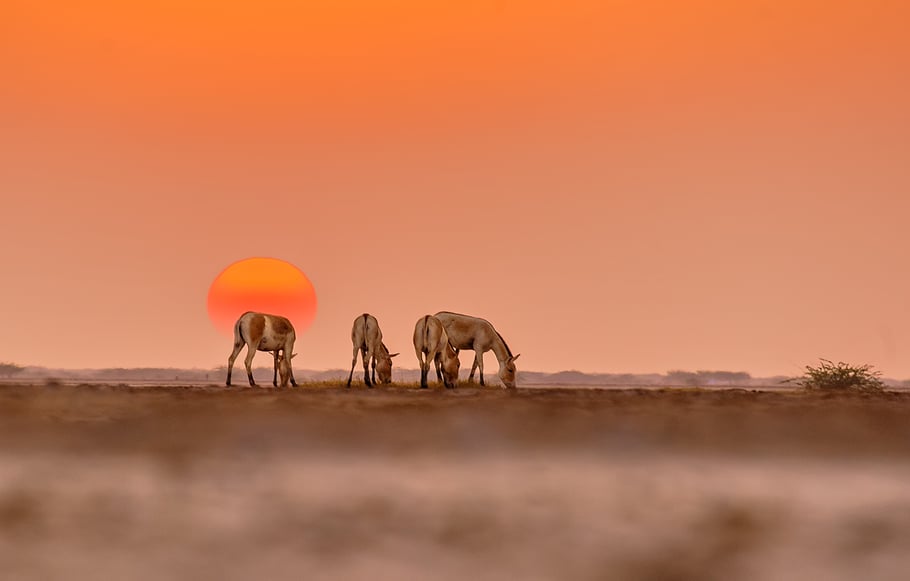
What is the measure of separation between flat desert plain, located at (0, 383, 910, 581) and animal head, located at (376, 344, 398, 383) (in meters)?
11.5

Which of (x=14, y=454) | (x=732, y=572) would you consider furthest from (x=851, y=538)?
(x=14, y=454)

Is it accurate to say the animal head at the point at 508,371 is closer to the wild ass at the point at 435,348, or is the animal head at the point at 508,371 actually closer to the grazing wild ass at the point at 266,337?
the wild ass at the point at 435,348

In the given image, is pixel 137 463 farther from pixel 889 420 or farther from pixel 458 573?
pixel 889 420

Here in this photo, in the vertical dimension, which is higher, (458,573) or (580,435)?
(580,435)

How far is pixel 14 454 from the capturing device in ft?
37.1

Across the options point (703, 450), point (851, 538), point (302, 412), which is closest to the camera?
point (851, 538)

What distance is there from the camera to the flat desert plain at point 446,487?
809 cm

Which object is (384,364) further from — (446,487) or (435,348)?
(446,487)

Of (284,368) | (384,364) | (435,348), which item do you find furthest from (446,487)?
(384,364)

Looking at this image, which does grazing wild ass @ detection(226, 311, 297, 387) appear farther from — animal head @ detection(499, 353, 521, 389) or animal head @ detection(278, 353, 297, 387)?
animal head @ detection(499, 353, 521, 389)

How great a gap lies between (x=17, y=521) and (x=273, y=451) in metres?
2.96

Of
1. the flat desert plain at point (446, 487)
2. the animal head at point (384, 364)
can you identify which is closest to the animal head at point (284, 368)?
the animal head at point (384, 364)

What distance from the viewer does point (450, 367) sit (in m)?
22.6

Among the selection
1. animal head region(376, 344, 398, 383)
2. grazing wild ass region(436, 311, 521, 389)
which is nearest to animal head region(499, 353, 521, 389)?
grazing wild ass region(436, 311, 521, 389)
